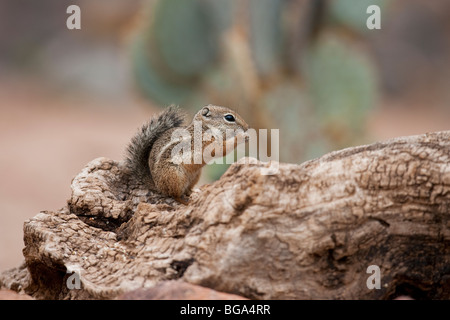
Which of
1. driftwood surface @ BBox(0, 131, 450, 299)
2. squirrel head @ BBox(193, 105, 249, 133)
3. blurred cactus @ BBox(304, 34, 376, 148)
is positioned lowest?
driftwood surface @ BBox(0, 131, 450, 299)

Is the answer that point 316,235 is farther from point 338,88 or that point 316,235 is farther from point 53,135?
point 53,135

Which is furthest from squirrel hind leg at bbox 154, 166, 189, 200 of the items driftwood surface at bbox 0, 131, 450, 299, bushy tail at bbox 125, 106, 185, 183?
driftwood surface at bbox 0, 131, 450, 299

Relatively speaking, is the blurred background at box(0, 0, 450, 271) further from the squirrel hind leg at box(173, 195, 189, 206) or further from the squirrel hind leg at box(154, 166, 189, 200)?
the squirrel hind leg at box(154, 166, 189, 200)

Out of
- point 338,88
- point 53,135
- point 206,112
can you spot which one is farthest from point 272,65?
point 206,112

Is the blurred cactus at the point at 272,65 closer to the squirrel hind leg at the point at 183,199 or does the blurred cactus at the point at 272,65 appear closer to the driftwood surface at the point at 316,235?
the squirrel hind leg at the point at 183,199

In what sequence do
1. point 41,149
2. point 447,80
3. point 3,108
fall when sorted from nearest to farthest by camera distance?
point 41,149, point 3,108, point 447,80

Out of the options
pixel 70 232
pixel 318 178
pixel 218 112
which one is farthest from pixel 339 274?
pixel 218 112

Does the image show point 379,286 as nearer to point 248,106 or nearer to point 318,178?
point 318,178
